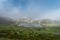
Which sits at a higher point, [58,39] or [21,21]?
[21,21]

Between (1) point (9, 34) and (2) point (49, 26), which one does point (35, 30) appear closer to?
(2) point (49, 26)

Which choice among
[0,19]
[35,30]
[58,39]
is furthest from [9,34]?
[58,39]

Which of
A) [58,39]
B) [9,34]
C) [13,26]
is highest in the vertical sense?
[13,26]

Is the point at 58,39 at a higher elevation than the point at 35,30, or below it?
below

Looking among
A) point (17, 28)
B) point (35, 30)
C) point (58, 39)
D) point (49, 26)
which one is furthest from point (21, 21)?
point (58, 39)

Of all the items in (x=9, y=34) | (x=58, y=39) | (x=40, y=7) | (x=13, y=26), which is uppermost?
(x=40, y=7)

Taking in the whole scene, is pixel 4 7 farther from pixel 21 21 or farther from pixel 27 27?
pixel 27 27
